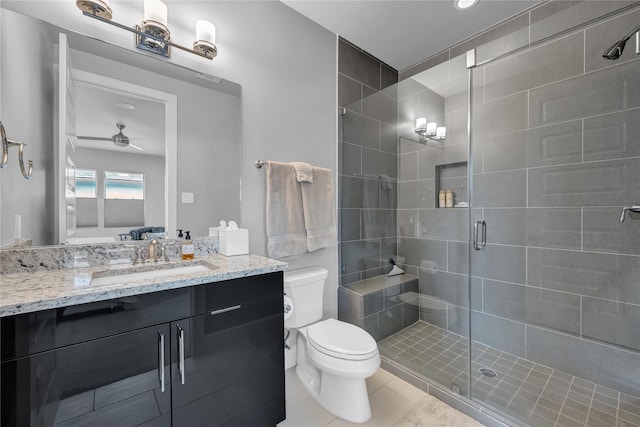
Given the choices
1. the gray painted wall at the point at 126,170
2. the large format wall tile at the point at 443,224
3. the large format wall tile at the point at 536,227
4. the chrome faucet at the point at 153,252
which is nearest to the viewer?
the gray painted wall at the point at 126,170

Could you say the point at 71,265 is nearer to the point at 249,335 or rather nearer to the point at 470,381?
the point at 249,335

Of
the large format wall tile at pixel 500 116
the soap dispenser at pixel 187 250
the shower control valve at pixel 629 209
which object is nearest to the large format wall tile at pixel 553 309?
the shower control valve at pixel 629 209

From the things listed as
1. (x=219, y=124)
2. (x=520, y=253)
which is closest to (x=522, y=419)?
(x=520, y=253)

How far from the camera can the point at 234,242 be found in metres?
1.56

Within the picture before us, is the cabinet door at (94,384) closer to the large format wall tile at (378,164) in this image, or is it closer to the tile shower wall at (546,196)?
the large format wall tile at (378,164)

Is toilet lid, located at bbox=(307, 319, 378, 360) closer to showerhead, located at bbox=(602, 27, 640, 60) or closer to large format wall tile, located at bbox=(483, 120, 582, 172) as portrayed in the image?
large format wall tile, located at bbox=(483, 120, 582, 172)

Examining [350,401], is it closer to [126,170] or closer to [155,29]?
[126,170]

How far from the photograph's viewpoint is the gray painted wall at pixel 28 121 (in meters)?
1.06

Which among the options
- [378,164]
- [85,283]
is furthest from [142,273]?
[378,164]

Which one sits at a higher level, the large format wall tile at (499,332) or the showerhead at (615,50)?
the showerhead at (615,50)

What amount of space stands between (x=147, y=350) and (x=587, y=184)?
2631 mm

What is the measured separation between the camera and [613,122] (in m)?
1.66

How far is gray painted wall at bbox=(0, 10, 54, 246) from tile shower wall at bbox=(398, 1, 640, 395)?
2357mm

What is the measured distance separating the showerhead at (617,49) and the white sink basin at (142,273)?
2.59 m
